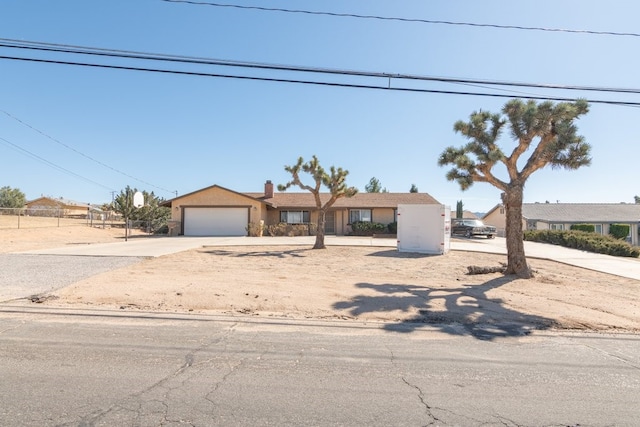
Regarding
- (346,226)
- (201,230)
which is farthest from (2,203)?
(346,226)

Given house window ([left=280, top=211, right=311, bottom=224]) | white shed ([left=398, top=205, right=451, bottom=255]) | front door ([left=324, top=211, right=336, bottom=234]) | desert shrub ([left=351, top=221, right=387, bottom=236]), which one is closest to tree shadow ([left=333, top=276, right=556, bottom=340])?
white shed ([left=398, top=205, right=451, bottom=255])

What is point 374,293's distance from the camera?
9023mm

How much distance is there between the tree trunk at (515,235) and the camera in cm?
1194

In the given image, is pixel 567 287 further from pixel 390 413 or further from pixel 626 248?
pixel 626 248

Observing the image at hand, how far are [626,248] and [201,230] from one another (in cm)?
2975

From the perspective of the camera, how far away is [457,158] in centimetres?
1243

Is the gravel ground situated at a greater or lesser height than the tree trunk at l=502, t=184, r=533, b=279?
lesser

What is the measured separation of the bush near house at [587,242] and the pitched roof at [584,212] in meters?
13.5

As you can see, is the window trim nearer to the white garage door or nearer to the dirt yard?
the white garage door

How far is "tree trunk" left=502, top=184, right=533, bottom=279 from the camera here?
11.9 m

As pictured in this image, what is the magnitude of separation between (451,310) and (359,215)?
86.4 feet

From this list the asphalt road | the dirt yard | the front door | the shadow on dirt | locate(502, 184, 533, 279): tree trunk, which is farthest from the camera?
the front door

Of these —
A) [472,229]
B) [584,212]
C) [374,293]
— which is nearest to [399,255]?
[374,293]

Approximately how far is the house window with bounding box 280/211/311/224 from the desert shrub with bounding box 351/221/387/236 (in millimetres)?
4680
